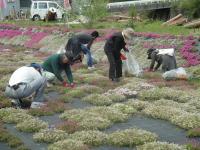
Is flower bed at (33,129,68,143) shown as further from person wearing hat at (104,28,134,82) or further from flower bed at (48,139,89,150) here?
person wearing hat at (104,28,134,82)

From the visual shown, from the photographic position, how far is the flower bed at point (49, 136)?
39.4ft

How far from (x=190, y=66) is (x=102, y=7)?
22092 millimetres

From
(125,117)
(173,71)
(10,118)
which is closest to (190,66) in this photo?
(173,71)

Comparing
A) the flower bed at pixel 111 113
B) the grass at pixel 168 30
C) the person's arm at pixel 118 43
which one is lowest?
the grass at pixel 168 30

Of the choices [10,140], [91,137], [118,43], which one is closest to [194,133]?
[91,137]

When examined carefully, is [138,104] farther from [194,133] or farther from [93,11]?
[93,11]

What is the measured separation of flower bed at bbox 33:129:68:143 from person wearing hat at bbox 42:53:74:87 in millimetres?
4606

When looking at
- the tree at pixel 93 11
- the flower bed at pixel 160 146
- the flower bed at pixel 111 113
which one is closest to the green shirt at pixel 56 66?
the flower bed at pixel 111 113

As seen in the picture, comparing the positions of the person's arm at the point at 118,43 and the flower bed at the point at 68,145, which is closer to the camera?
the flower bed at the point at 68,145

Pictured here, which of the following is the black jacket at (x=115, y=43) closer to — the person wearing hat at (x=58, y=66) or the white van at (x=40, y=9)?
the person wearing hat at (x=58, y=66)

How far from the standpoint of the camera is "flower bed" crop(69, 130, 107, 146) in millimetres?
11812

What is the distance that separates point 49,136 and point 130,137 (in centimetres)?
192

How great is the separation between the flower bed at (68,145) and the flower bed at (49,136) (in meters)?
0.49

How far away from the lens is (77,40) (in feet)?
73.4
